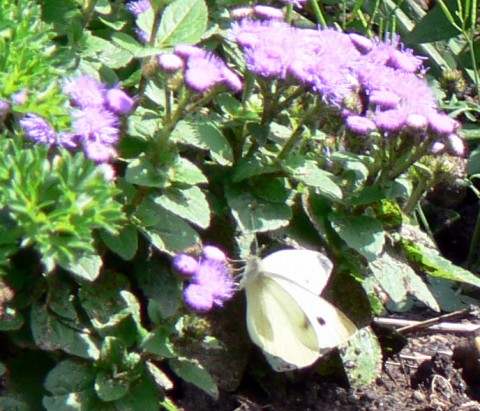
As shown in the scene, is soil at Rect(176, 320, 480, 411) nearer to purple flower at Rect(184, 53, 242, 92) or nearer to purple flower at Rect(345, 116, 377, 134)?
purple flower at Rect(345, 116, 377, 134)

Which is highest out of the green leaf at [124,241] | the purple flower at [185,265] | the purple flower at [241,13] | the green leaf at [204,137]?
the purple flower at [241,13]

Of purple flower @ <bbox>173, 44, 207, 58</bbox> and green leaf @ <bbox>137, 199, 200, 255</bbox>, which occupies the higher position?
purple flower @ <bbox>173, 44, 207, 58</bbox>

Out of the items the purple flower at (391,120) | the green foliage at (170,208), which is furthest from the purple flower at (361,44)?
the purple flower at (391,120)

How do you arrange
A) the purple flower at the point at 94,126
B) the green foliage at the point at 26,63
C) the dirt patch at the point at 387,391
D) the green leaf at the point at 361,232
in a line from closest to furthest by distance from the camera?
the green foliage at the point at 26,63 → the purple flower at the point at 94,126 → the green leaf at the point at 361,232 → the dirt patch at the point at 387,391

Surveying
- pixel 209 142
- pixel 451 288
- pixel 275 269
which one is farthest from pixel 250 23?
pixel 451 288

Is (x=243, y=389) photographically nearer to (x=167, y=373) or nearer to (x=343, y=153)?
(x=167, y=373)

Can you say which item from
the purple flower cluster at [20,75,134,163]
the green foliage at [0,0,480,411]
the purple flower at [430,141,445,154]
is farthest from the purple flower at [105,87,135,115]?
the purple flower at [430,141,445,154]

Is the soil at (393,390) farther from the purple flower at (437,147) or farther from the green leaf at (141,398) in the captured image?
the purple flower at (437,147)
